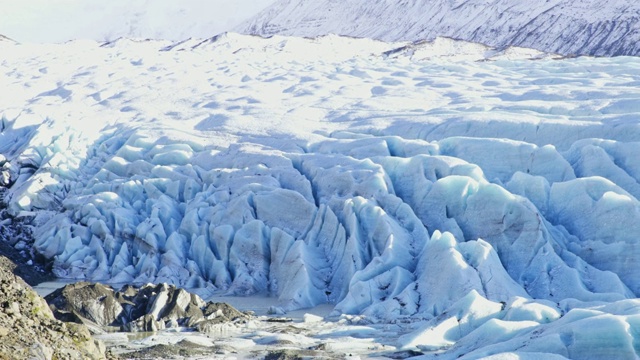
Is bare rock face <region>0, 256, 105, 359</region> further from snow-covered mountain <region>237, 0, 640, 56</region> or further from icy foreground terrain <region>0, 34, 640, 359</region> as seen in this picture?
snow-covered mountain <region>237, 0, 640, 56</region>

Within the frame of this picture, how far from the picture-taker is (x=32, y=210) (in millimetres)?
17641

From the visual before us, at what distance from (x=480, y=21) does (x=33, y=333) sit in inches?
2942

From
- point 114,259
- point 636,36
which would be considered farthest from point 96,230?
point 636,36

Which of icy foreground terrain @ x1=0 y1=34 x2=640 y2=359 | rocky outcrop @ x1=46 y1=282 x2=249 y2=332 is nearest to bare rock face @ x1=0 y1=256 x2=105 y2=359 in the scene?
rocky outcrop @ x1=46 y1=282 x2=249 y2=332

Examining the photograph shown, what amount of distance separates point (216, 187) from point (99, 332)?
18.5 feet

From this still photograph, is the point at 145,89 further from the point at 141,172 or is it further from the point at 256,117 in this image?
the point at 141,172

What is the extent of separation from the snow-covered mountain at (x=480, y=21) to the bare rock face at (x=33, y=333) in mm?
54158

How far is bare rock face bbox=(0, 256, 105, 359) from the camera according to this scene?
22.5 feet

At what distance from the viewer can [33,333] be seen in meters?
7.32

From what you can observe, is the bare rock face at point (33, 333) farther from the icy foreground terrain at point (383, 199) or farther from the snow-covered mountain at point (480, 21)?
the snow-covered mountain at point (480, 21)

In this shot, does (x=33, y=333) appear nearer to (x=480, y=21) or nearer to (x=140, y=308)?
(x=140, y=308)

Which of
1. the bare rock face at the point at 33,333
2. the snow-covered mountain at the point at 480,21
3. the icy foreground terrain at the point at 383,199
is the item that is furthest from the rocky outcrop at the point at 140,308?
the snow-covered mountain at the point at 480,21

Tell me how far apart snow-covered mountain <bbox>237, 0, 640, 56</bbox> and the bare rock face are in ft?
178

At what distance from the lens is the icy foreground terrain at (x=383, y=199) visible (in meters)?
11.4
